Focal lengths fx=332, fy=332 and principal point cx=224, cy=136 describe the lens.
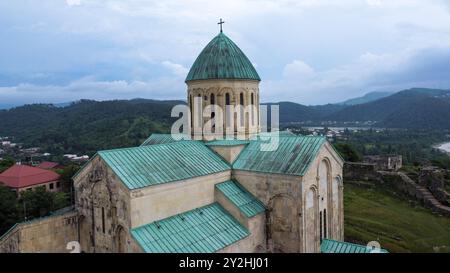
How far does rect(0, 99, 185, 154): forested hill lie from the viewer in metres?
81.4

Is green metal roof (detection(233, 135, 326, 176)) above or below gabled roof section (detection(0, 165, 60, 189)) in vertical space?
above

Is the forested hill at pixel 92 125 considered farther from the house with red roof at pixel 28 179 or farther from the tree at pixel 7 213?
the tree at pixel 7 213

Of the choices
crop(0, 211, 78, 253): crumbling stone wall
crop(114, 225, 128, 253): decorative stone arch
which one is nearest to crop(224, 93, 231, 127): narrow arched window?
crop(114, 225, 128, 253): decorative stone arch

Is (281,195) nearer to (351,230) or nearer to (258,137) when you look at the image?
(258,137)

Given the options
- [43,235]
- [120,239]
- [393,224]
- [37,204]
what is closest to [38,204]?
[37,204]

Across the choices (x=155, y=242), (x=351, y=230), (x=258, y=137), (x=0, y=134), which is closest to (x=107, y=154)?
(x=155, y=242)

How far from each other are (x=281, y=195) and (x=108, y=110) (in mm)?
122889

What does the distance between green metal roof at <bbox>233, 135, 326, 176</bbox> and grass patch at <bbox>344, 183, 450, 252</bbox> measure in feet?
25.7

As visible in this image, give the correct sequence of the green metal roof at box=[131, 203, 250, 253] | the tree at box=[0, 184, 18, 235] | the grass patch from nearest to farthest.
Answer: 1. the green metal roof at box=[131, 203, 250, 253]
2. the grass patch
3. the tree at box=[0, 184, 18, 235]

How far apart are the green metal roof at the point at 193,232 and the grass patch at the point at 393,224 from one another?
931 centimetres

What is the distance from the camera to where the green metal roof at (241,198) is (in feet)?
43.2

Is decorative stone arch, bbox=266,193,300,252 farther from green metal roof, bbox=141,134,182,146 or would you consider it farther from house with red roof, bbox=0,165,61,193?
house with red roof, bbox=0,165,61,193

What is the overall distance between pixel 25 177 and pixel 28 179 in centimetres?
43

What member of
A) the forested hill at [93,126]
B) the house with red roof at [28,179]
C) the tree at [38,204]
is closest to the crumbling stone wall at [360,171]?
the tree at [38,204]
